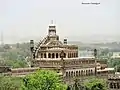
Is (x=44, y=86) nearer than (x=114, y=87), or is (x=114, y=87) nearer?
(x=44, y=86)

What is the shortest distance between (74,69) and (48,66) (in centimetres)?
323

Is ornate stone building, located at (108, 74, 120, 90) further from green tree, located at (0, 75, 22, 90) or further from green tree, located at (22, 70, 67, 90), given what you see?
green tree, located at (22, 70, 67, 90)

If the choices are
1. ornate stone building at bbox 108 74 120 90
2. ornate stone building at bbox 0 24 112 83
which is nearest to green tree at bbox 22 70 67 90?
ornate stone building at bbox 0 24 112 83

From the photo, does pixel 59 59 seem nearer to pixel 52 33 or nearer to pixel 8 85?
pixel 52 33

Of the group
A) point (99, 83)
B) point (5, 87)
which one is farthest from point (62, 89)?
point (99, 83)

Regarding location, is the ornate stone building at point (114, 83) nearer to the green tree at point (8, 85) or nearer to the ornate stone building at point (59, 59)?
the ornate stone building at point (59, 59)

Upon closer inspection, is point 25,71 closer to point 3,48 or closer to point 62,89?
point 62,89

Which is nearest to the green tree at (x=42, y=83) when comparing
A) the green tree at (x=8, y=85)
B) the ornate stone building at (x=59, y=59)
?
the green tree at (x=8, y=85)

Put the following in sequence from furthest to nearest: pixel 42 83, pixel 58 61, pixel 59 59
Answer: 1. pixel 59 59
2. pixel 58 61
3. pixel 42 83

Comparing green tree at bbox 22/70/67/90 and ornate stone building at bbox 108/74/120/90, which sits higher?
green tree at bbox 22/70/67/90

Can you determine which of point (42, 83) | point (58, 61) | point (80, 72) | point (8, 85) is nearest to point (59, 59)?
point (58, 61)

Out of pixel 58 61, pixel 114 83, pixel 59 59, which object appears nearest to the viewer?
pixel 58 61

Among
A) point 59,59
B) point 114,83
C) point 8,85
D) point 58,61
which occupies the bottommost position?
point 114,83

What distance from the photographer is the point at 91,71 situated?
158 ft
